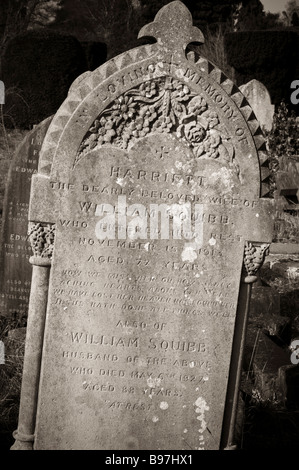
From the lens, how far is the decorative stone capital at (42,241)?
12.3 ft

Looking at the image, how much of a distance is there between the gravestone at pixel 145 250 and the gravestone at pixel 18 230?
227 centimetres

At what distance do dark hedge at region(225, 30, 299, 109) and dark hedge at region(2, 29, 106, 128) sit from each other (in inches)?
168

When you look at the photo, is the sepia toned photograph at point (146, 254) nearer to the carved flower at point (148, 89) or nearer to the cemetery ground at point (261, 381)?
the carved flower at point (148, 89)

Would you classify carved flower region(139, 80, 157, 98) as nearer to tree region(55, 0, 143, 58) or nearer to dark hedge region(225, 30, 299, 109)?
dark hedge region(225, 30, 299, 109)

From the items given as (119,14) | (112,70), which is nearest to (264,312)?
(112,70)

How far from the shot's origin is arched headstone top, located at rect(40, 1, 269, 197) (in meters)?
3.65

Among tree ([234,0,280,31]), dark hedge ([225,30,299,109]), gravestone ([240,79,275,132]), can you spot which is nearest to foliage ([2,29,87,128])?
dark hedge ([225,30,299,109])

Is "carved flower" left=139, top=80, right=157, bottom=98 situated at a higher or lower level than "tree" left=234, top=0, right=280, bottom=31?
lower

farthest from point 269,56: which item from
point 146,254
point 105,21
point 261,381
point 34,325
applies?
point 34,325

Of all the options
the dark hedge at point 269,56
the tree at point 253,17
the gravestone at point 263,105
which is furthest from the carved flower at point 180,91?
the tree at point 253,17

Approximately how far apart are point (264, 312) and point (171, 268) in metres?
2.76
